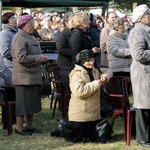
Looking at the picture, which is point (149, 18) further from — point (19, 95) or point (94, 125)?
point (19, 95)

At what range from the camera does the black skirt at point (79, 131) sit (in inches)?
262

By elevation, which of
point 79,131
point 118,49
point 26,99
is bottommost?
point 79,131

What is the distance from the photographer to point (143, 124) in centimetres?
643

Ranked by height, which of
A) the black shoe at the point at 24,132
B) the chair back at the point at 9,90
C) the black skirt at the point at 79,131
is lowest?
the black shoe at the point at 24,132

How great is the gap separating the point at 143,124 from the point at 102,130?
0.58 metres

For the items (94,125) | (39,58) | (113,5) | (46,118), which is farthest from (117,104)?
(113,5)

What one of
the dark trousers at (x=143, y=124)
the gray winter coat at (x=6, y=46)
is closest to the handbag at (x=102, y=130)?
the dark trousers at (x=143, y=124)

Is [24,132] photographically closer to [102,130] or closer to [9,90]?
[9,90]

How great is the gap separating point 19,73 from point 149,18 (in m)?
1.98

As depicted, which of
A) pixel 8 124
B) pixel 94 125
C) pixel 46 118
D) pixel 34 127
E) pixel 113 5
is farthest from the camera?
pixel 113 5

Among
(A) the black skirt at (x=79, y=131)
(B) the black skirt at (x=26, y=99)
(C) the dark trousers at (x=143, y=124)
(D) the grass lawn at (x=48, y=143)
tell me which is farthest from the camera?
(B) the black skirt at (x=26, y=99)

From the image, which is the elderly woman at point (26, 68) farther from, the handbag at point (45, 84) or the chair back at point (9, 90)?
the handbag at point (45, 84)

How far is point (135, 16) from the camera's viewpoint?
20.9 ft

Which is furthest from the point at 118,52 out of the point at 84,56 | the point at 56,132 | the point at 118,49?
the point at 56,132
